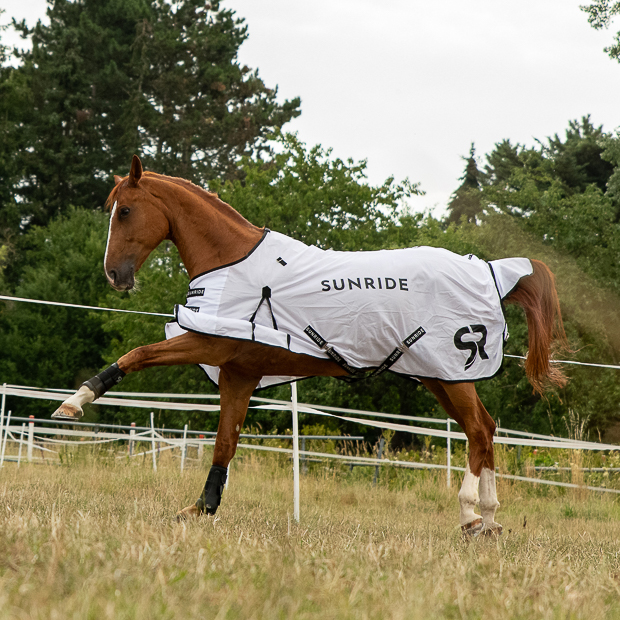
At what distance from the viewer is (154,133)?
101ft

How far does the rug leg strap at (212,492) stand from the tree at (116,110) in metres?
25.1

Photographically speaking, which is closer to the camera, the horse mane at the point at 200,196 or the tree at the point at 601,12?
the horse mane at the point at 200,196

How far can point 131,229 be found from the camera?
4.94m

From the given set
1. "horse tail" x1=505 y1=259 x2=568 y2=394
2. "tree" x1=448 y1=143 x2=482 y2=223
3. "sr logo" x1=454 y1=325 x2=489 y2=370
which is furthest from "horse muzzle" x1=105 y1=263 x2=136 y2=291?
"tree" x1=448 y1=143 x2=482 y2=223

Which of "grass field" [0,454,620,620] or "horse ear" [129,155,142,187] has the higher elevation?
"horse ear" [129,155,142,187]

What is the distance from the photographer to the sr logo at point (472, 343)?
5.09m

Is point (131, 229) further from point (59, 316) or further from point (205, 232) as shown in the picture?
point (59, 316)

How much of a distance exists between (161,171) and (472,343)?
25784mm

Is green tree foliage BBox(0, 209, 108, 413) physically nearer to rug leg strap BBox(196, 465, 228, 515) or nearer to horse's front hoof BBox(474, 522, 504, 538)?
rug leg strap BBox(196, 465, 228, 515)

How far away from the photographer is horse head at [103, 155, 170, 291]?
193 inches

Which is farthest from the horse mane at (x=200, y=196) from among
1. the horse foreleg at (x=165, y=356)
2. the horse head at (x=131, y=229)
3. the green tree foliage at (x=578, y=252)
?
the green tree foliage at (x=578, y=252)

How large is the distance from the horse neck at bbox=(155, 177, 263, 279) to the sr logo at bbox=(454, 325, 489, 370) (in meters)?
1.48

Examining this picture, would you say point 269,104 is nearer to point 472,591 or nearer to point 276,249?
point 276,249

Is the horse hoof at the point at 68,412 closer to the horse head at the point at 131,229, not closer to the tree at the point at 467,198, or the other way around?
the horse head at the point at 131,229
